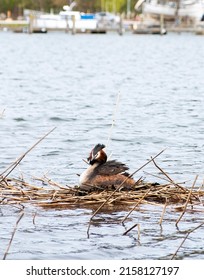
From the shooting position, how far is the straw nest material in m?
15.7

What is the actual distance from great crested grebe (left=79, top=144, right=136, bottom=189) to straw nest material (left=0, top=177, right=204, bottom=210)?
4.4 inches

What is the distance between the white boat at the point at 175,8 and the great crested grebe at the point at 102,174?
486 feet

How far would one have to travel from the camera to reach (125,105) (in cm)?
3947

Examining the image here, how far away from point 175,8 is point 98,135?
463 feet

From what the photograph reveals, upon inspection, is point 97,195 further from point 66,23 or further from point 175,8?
point 175,8

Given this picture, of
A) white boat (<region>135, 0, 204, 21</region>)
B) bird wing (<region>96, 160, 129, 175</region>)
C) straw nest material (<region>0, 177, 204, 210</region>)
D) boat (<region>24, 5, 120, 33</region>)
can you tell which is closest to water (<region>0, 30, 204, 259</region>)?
straw nest material (<region>0, 177, 204, 210</region>)

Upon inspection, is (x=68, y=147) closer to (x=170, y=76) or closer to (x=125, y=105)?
(x=125, y=105)

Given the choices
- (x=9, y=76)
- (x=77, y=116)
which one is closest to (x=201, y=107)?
(x=77, y=116)

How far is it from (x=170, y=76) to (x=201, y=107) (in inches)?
942

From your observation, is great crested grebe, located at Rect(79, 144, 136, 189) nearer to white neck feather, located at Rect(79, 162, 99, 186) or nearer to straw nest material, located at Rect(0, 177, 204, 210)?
white neck feather, located at Rect(79, 162, 99, 186)

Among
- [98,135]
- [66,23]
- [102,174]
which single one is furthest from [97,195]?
[66,23]

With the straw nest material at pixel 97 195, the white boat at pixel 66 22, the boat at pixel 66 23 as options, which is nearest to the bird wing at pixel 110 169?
the straw nest material at pixel 97 195

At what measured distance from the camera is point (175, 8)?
16812cm

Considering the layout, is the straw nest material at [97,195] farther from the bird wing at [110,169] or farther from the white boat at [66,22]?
the white boat at [66,22]
